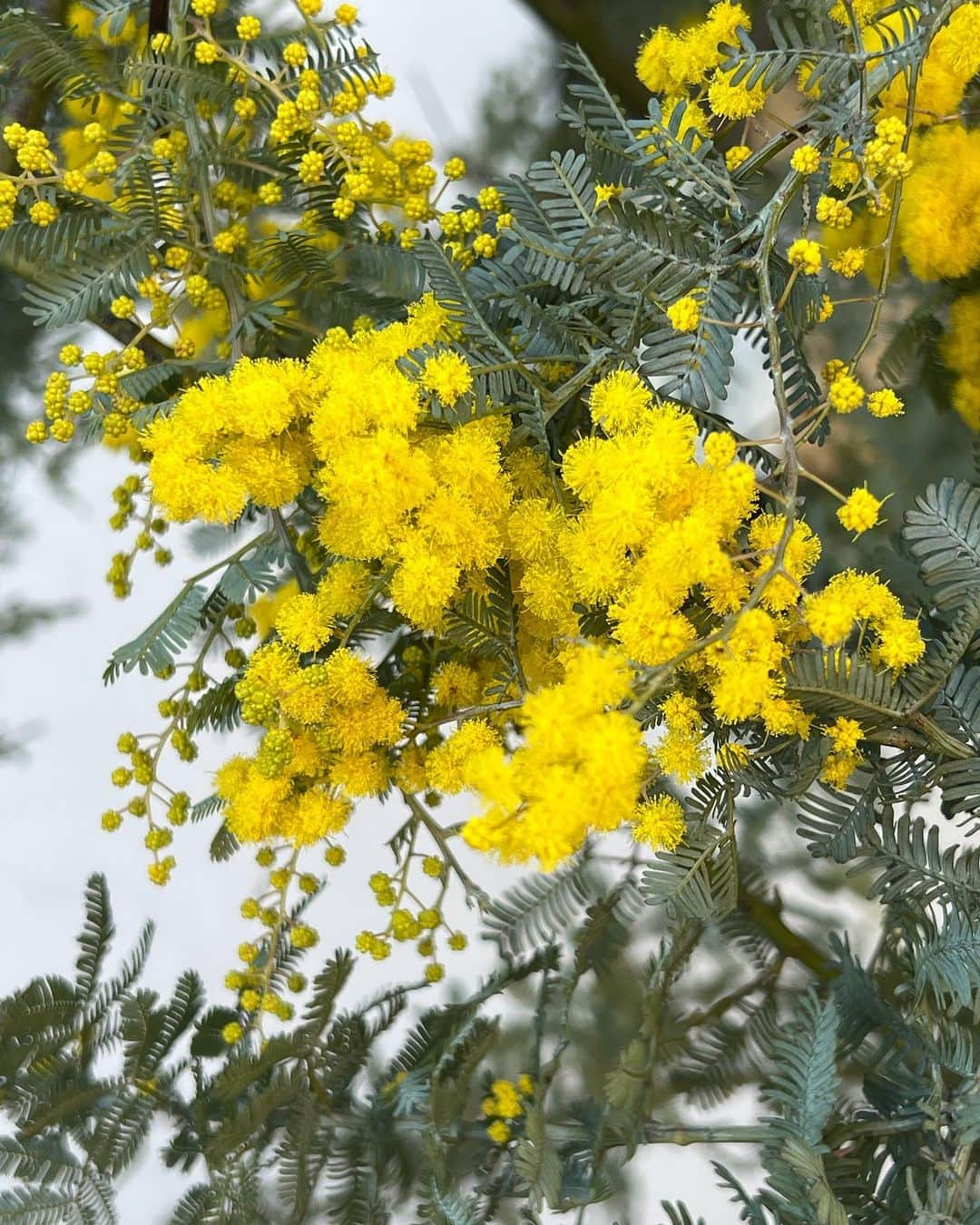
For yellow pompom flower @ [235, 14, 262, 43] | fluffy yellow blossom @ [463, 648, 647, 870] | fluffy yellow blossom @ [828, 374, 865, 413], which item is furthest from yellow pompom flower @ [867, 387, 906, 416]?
yellow pompom flower @ [235, 14, 262, 43]

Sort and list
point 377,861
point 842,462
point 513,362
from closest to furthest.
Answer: point 513,362 → point 842,462 → point 377,861

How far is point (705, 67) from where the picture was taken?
1.45 ft

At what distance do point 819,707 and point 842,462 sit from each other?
381 millimetres

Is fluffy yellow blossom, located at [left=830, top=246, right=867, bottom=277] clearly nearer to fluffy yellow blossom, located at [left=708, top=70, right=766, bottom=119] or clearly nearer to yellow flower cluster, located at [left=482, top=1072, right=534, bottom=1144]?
fluffy yellow blossom, located at [left=708, top=70, right=766, bottom=119]

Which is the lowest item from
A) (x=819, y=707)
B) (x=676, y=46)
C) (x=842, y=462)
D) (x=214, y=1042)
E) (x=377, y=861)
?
(x=214, y=1042)

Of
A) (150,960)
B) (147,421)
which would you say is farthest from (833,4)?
(150,960)

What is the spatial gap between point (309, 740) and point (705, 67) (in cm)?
32

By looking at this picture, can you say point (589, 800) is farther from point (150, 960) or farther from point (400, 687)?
point (150, 960)

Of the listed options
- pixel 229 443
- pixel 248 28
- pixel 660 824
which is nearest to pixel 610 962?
pixel 660 824

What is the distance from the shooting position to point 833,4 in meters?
0.42

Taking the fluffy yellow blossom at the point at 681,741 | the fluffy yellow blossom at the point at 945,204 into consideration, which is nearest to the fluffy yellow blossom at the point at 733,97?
the fluffy yellow blossom at the point at 945,204

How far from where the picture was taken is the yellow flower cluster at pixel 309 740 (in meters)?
0.41

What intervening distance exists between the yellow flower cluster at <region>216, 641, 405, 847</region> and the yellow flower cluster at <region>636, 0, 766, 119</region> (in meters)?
0.25

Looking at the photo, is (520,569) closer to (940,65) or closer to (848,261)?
(848,261)
